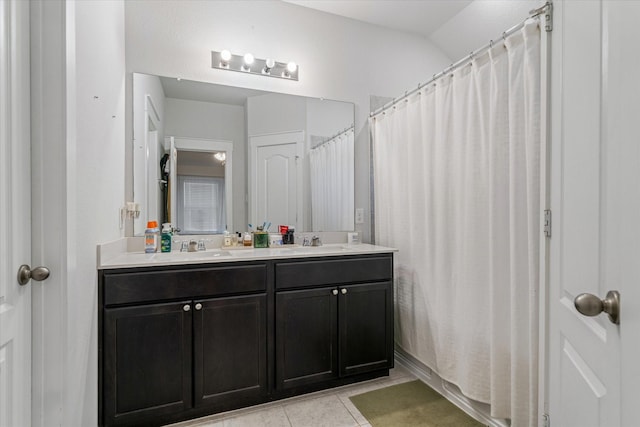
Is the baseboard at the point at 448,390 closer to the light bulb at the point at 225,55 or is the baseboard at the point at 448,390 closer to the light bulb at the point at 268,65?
the light bulb at the point at 268,65

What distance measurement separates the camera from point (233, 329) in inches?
70.4

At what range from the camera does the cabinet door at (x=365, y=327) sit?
6.73 feet

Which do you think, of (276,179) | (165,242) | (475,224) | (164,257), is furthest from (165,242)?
(475,224)

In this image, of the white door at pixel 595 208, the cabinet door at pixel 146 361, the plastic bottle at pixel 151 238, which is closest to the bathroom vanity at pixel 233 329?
the cabinet door at pixel 146 361

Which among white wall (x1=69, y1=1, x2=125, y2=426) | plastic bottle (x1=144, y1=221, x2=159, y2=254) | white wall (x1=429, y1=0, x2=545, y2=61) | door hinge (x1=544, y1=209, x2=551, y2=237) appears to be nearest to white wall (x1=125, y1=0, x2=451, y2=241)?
white wall (x1=429, y1=0, x2=545, y2=61)

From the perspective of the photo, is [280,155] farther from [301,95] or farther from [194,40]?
[194,40]

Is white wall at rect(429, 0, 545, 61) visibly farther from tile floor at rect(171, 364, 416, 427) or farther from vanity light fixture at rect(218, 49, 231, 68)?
tile floor at rect(171, 364, 416, 427)

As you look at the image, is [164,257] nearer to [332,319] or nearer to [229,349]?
A: [229,349]

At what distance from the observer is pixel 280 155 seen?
8.31ft

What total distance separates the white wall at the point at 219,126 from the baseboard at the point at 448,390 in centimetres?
160

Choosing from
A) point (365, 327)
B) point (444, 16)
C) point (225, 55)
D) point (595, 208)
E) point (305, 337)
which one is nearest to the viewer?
point (595, 208)

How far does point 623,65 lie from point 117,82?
2268 millimetres

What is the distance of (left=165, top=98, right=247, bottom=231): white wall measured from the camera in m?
2.28

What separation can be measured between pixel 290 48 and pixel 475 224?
1945 mm
